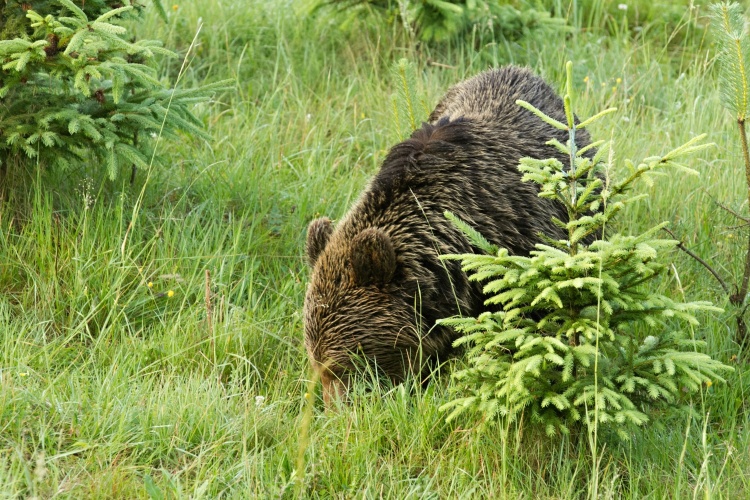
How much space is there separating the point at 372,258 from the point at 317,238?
65 cm

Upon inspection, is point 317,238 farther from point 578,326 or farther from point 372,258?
point 578,326

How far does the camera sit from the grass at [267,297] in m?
3.96

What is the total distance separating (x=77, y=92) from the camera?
5355 mm

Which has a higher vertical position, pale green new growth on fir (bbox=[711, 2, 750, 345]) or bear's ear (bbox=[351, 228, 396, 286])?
pale green new growth on fir (bbox=[711, 2, 750, 345])

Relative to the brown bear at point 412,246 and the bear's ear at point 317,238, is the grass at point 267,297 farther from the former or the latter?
the bear's ear at point 317,238

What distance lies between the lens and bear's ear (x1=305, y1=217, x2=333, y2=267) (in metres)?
5.17

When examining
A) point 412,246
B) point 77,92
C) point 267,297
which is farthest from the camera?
point 267,297

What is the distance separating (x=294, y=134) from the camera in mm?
7297

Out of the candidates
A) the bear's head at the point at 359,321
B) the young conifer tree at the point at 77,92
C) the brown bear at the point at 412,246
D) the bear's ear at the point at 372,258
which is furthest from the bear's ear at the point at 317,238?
the young conifer tree at the point at 77,92

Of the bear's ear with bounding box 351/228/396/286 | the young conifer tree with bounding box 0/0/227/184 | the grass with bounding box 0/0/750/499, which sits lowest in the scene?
the grass with bounding box 0/0/750/499

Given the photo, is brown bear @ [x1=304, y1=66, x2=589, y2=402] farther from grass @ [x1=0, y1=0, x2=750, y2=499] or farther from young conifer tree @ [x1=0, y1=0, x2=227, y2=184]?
young conifer tree @ [x1=0, y1=0, x2=227, y2=184]

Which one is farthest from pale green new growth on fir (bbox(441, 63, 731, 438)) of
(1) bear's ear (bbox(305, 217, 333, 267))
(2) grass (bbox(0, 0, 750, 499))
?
(1) bear's ear (bbox(305, 217, 333, 267))

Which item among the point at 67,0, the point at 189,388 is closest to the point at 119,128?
the point at 67,0

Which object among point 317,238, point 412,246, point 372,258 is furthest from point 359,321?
point 317,238
